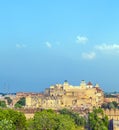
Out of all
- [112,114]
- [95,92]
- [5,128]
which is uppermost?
[95,92]

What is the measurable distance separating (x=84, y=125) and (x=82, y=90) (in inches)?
2001

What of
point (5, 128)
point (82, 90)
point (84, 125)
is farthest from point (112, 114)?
point (5, 128)

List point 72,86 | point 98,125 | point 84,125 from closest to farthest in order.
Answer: point 98,125 < point 84,125 < point 72,86

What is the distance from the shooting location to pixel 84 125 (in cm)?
6531

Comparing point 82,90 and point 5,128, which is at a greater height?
point 82,90

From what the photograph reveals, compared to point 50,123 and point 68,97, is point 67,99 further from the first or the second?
point 50,123

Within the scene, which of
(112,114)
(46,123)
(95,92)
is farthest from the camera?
(95,92)

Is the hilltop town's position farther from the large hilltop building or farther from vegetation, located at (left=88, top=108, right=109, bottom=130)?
vegetation, located at (left=88, top=108, right=109, bottom=130)

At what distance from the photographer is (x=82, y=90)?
381ft

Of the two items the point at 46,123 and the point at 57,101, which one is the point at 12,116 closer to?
the point at 46,123

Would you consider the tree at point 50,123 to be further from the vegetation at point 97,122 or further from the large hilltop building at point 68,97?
the large hilltop building at point 68,97

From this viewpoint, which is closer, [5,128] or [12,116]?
[5,128]

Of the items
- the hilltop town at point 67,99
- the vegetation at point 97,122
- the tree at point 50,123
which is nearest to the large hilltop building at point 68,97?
the hilltop town at point 67,99

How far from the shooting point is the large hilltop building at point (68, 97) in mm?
106375
